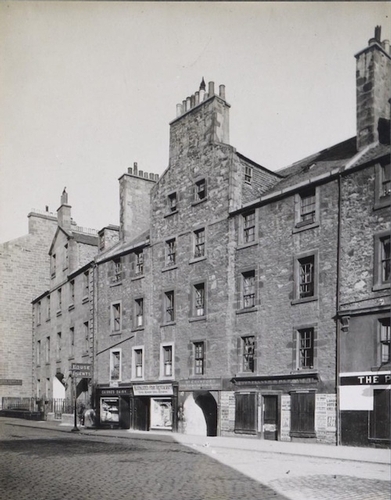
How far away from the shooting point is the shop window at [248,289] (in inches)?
881

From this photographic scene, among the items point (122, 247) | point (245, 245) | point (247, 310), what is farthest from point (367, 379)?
point (122, 247)

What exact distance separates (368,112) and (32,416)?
87.0 feet

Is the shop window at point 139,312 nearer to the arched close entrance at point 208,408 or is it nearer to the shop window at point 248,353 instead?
the arched close entrance at point 208,408

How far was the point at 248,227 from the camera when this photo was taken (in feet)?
75.3

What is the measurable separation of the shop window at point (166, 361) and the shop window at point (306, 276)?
7.95 meters

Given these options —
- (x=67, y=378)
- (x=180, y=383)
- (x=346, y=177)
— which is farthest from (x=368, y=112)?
(x=67, y=378)

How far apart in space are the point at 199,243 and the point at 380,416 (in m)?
11.1

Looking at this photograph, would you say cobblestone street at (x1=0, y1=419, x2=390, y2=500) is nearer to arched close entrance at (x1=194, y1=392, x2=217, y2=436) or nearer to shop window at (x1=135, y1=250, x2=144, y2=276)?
arched close entrance at (x1=194, y1=392, x2=217, y2=436)

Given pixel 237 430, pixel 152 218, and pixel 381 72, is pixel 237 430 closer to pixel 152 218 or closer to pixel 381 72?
pixel 152 218

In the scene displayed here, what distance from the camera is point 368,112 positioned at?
20.2m

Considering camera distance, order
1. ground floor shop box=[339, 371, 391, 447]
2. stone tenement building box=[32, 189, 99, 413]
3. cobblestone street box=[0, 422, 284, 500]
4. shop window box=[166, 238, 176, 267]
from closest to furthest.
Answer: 1. cobblestone street box=[0, 422, 284, 500]
2. ground floor shop box=[339, 371, 391, 447]
3. shop window box=[166, 238, 176, 267]
4. stone tenement building box=[32, 189, 99, 413]

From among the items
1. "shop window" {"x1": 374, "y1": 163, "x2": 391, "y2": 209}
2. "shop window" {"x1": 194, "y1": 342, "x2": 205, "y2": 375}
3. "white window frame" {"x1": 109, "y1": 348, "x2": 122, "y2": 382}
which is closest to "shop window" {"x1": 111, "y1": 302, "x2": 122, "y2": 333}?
"white window frame" {"x1": 109, "y1": 348, "x2": 122, "y2": 382}

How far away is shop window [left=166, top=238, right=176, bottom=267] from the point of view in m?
26.4

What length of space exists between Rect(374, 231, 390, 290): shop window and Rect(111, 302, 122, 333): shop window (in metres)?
15.5
